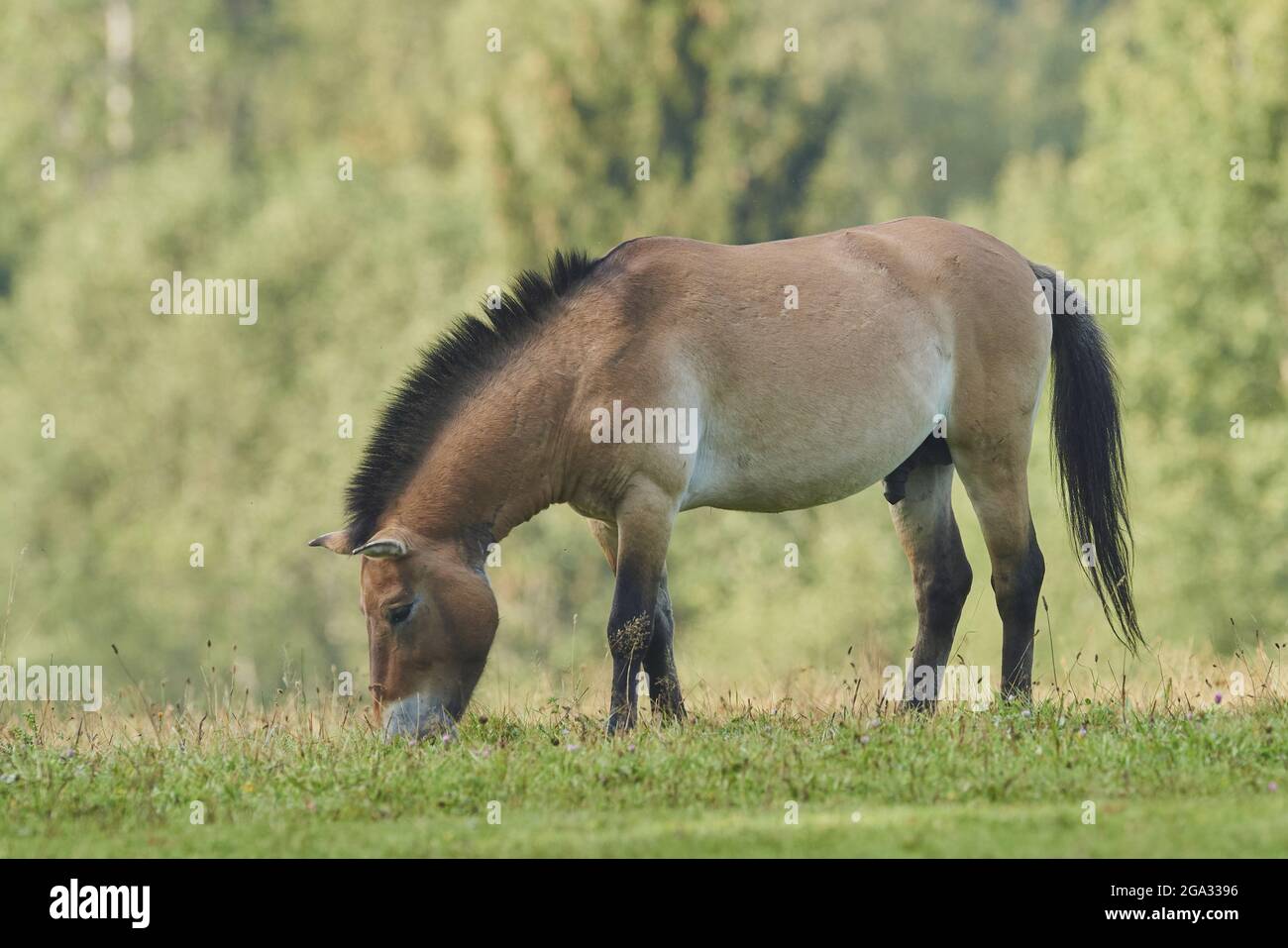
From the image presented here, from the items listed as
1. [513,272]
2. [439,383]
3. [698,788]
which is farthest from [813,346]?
[513,272]

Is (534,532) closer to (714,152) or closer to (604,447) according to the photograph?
(714,152)

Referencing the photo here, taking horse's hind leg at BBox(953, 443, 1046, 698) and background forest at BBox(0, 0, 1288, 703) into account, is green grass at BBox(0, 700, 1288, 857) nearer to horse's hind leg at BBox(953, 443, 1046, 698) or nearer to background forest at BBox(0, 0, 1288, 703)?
horse's hind leg at BBox(953, 443, 1046, 698)

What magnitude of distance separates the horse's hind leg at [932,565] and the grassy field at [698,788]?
1341 millimetres

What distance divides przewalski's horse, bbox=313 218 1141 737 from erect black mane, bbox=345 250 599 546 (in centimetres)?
1

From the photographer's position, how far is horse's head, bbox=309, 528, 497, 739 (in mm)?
8625

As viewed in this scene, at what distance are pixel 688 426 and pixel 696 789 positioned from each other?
2.34 meters

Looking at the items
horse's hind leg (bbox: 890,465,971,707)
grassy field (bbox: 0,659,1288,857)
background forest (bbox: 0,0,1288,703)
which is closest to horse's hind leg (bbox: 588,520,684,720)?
grassy field (bbox: 0,659,1288,857)

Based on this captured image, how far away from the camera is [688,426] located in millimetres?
8906

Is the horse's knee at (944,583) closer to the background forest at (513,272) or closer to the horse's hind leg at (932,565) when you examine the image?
the horse's hind leg at (932,565)

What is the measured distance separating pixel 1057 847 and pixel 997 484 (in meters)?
4.13

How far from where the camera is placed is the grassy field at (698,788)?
249 inches

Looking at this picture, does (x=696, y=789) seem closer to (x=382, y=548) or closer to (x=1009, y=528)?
(x=382, y=548)

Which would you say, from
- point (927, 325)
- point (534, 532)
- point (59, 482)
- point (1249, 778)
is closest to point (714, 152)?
point (534, 532)
